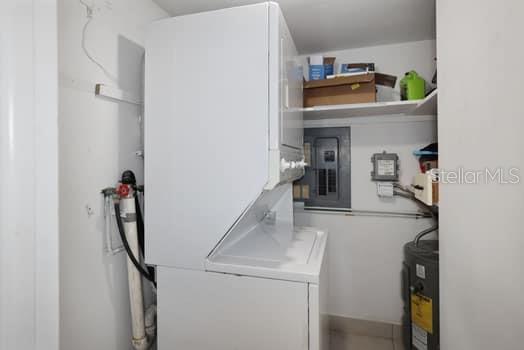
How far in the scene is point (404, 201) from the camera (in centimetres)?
246

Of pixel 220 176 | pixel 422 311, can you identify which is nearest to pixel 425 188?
pixel 422 311

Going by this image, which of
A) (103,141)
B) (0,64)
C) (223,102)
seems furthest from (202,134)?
(0,64)

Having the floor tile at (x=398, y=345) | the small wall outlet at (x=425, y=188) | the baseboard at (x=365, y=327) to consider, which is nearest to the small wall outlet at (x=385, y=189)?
the small wall outlet at (x=425, y=188)

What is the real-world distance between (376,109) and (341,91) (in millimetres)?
363

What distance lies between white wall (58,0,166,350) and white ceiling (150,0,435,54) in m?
0.60

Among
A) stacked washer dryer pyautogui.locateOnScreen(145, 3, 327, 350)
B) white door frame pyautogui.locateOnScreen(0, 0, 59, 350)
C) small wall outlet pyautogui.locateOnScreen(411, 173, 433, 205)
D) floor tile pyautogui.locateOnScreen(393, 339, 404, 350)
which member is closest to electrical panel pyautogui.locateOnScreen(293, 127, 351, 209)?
small wall outlet pyautogui.locateOnScreen(411, 173, 433, 205)

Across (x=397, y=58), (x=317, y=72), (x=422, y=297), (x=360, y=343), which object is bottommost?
(x=360, y=343)

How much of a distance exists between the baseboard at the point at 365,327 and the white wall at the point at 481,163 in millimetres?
1258

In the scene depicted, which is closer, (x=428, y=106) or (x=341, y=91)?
(x=428, y=106)

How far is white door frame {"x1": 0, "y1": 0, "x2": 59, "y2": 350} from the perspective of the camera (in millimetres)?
661

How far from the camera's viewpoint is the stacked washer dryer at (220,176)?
3.97 ft

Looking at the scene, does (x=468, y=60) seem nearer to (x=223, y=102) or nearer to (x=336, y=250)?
(x=223, y=102)

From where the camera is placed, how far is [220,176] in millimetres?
1283

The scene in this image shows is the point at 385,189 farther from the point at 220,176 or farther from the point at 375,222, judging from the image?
the point at 220,176
